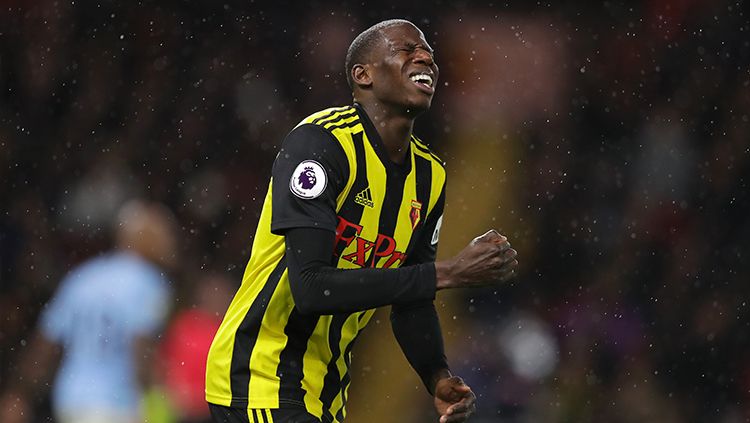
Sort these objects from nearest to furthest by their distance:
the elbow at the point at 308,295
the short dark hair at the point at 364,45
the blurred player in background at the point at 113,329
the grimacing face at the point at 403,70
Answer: the elbow at the point at 308,295 < the grimacing face at the point at 403,70 < the short dark hair at the point at 364,45 < the blurred player in background at the point at 113,329

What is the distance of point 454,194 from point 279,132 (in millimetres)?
1250

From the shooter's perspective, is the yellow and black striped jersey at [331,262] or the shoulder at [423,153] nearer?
the yellow and black striped jersey at [331,262]

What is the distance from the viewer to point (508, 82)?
936 cm

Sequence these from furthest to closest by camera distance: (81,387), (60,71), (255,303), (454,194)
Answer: (60,71) < (454,194) < (81,387) < (255,303)

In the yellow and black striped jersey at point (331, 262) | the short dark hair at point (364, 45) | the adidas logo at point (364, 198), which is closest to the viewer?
the yellow and black striped jersey at point (331, 262)

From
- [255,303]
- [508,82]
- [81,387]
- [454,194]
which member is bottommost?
[81,387]

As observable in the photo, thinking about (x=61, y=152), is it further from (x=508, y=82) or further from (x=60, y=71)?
(x=508, y=82)

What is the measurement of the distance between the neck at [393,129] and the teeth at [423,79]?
3.9 inches

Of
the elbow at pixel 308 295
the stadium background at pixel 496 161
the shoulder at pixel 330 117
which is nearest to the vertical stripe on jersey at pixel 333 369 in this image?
the elbow at pixel 308 295

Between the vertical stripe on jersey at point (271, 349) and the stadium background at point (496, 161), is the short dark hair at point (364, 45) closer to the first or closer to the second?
the vertical stripe on jersey at point (271, 349)

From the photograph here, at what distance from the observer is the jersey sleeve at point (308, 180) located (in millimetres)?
3482

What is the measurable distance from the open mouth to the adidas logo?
347mm

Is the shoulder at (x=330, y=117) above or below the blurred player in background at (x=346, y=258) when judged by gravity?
above

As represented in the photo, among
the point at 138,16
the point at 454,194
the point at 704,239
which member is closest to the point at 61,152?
the point at 138,16
